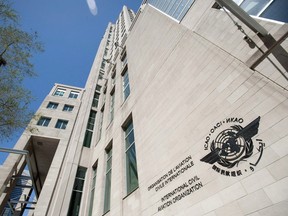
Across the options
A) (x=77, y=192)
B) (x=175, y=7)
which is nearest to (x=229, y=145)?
(x=175, y=7)

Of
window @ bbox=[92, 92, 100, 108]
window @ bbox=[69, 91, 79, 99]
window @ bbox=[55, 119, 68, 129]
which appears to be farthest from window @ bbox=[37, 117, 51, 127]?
window @ bbox=[69, 91, 79, 99]

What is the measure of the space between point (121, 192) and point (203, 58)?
7.96 meters

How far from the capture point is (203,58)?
731cm

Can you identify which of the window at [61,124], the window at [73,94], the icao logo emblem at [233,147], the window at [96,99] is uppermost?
the window at [73,94]

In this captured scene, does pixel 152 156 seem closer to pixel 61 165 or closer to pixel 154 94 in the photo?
pixel 154 94

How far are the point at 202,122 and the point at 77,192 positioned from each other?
13986 mm

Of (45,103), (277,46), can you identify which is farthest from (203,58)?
(45,103)

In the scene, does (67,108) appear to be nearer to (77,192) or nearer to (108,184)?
(77,192)

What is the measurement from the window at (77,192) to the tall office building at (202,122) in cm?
14

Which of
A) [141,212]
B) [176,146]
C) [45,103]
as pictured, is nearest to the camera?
[176,146]

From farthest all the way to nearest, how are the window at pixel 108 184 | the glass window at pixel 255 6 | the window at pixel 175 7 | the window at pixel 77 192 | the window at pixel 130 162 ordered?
the window at pixel 77 192, the window at pixel 108 184, the window at pixel 175 7, the window at pixel 130 162, the glass window at pixel 255 6

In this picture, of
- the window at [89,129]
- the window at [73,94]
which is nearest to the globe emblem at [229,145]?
the window at [89,129]

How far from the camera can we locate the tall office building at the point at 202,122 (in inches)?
169

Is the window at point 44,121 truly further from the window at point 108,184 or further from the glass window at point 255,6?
the glass window at point 255,6
